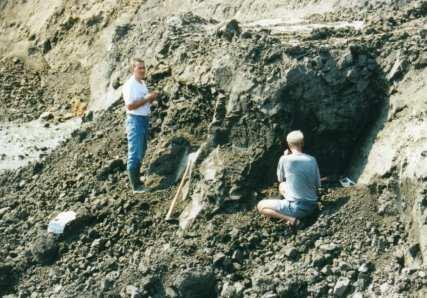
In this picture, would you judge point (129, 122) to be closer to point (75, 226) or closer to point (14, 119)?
point (75, 226)

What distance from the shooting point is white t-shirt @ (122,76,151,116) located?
10.9 m

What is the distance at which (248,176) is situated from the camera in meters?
10.3

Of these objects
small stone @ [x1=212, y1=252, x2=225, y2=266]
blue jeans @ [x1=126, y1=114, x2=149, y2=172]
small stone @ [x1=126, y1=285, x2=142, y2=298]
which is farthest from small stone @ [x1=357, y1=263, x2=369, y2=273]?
blue jeans @ [x1=126, y1=114, x2=149, y2=172]

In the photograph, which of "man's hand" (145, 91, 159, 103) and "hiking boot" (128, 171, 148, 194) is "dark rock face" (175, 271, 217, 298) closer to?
"hiking boot" (128, 171, 148, 194)

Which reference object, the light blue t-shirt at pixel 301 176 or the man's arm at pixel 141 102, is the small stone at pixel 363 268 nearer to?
the light blue t-shirt at pixel 301 176

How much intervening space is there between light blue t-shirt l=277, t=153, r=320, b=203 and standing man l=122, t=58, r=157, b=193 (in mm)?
2085

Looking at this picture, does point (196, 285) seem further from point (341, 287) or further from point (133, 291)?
point (341, 287)

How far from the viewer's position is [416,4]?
12289 millimetres

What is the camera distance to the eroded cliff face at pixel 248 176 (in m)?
9.23

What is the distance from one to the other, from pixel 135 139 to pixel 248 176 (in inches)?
59.6

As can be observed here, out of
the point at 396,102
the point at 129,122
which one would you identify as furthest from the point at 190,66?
the point at 396,102

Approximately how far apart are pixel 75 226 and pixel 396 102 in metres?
3.86

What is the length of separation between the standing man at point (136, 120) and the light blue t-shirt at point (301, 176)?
2.08 meters

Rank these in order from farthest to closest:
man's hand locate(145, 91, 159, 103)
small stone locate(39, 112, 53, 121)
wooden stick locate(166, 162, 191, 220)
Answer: small stone locate(39, 112, 53, 121)
man's hand locate(145, 91, 159, 103)
wooden stick locate(166, 162, 191, 220)
